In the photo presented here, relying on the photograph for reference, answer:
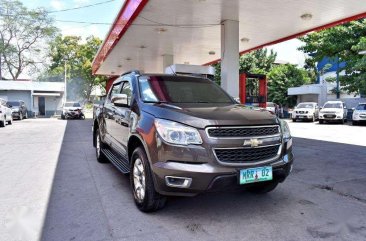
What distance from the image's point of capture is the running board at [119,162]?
193 inches

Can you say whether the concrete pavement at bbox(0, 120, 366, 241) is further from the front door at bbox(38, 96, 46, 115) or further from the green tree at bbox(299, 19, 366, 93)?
the front door at bbox(38, 96, 46, 115)

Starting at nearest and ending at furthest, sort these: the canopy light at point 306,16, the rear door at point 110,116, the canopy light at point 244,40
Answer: the rear door at point 110,116 → the canopy light at point 306,16 → the canopy light at point 244,40

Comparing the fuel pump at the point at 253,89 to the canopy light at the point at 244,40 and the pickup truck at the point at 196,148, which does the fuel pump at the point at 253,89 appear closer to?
the canopy light at the point at 244,40

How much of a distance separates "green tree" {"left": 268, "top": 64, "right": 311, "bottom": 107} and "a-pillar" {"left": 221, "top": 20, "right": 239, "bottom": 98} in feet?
89.5

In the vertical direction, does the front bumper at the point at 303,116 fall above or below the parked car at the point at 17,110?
below

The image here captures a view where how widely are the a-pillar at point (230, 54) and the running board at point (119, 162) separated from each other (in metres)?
5.97

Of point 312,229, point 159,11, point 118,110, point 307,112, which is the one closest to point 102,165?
point 118,110

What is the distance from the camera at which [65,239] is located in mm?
3377

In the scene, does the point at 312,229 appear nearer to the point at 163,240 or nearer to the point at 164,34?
the point at 163,240

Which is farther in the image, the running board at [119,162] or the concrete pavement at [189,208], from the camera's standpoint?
the running board at [119,162]

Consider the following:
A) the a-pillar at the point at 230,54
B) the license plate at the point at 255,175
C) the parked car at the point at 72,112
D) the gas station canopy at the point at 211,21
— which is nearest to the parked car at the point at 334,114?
the gas station canopy at the point at 211,21

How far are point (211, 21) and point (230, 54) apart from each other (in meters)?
1.33

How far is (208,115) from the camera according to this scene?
12.2 ft

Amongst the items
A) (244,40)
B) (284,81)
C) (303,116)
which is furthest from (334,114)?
(284,81)
